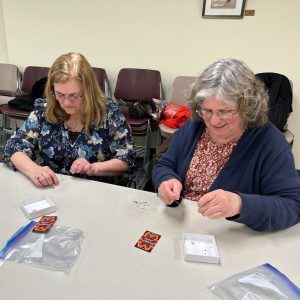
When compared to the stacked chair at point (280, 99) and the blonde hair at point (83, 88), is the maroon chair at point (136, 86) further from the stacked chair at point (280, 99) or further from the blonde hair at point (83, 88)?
the blonde hair at point (83, 88)

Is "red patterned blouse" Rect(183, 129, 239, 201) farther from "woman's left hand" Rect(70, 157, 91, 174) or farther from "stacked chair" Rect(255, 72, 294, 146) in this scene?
"stacked chair" Rect(255, 72, 294, 146)

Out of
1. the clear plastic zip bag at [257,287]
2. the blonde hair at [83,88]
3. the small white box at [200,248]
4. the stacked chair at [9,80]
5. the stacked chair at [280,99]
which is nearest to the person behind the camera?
the clear plastic zip bag at [257,287]

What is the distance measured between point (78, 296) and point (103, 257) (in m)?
0.14

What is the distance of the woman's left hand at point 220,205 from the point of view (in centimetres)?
91

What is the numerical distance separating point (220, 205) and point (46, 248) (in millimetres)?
550

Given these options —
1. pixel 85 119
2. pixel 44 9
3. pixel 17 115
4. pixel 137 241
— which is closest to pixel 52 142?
pixel 85 119

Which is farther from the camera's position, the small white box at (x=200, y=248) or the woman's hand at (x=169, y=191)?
the woman's hand at (x=169, y=191)

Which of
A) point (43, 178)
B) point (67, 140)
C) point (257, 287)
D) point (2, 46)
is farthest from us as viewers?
point (2, 46)

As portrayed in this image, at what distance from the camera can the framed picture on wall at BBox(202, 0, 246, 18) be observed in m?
2.83

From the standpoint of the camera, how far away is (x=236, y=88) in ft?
3.44

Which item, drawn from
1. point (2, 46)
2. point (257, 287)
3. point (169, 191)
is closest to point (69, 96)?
point (169, 191)

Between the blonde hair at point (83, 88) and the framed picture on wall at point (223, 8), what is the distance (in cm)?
191

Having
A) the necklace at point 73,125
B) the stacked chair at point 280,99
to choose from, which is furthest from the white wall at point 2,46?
the stacked chair at point 280,99

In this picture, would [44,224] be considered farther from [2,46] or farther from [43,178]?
[2,46]
